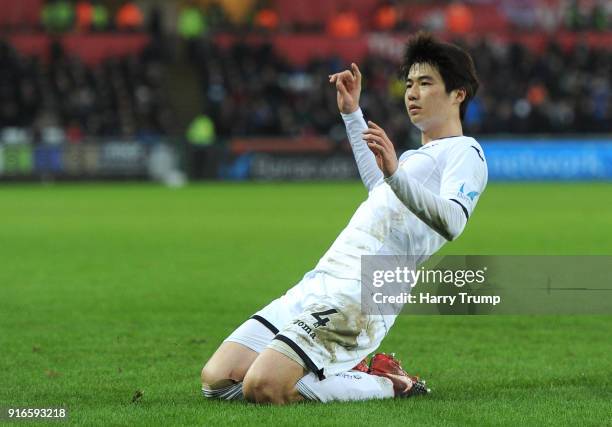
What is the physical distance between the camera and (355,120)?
6.79 metres

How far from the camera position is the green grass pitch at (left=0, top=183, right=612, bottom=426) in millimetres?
6035

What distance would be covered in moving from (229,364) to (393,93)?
28.6 m

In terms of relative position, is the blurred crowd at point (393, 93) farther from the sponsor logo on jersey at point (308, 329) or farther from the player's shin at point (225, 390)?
the sponsor logo on jersey at point (308, 329)

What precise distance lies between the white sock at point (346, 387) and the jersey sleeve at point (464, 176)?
1092 mm

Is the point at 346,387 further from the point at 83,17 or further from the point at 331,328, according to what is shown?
the point at 83,17

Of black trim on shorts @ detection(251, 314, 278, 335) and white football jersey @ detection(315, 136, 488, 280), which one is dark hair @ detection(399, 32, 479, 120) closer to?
white football jersey @ detection(315, 136, 488, 280)

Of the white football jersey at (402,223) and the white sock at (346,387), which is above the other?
the white football jersey at (402,223)

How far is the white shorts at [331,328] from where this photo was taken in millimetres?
5914

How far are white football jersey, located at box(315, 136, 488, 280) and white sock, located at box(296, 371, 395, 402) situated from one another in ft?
1.77

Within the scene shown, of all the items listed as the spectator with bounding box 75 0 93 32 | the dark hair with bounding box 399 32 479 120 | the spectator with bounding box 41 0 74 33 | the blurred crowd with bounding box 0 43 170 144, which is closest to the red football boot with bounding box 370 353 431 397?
the dark hair with bounding box 399 32 479 120

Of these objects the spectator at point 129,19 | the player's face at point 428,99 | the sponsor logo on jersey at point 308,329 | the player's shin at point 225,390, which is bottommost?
the player's shin at point 225,390

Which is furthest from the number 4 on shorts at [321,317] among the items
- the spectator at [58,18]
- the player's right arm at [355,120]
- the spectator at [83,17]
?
the spectator at [58,18]

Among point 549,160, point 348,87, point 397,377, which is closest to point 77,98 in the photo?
point 549,160

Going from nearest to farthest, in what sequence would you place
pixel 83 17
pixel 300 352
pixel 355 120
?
pixel 300 352
pixel 355 120
pixel 83 17
